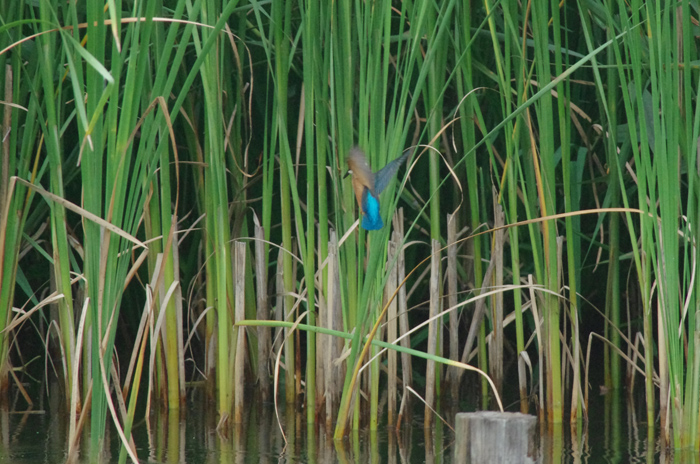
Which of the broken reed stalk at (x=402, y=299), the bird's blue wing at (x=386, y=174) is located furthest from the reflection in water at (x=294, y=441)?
the bird's blue wing at (x=386, y=174)

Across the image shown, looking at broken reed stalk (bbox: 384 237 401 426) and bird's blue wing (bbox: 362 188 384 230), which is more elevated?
bird's blue wing (bbox: 362 188 384 230)

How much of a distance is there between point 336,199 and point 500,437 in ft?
4.01

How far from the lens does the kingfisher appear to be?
8.15 feet

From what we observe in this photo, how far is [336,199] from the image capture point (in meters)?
2.79

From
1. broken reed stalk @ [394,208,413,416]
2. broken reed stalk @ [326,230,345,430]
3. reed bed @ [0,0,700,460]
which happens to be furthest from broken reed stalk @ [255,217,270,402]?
broken reed stalk @ [394,208,413,416]

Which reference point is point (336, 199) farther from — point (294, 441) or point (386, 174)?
point (294, 441)

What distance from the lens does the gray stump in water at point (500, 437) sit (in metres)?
1.74

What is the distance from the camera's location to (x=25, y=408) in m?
3.33

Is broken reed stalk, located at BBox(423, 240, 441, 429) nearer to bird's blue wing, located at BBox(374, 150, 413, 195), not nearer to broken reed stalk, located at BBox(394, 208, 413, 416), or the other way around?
broken reed stalk, located at BBox(394, 208, 413, 416)

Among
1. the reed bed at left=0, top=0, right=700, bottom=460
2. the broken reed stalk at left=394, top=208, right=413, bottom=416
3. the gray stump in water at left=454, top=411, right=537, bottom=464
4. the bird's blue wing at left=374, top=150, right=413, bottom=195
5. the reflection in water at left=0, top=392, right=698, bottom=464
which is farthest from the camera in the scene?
the broken reed stalk at left=394, top=208, right=413, bottom=416

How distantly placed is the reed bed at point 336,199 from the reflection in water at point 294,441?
8cm

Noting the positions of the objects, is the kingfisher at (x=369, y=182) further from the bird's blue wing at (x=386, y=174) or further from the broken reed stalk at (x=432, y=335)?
the broken reed stalk at (x=432, y=335)

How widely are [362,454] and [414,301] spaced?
159 centimetres

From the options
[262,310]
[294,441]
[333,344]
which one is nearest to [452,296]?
[333,344]
